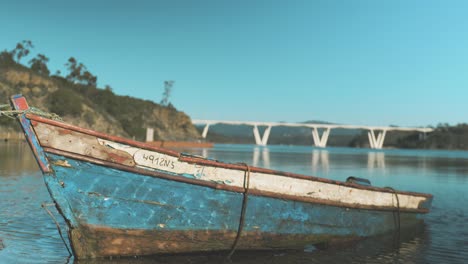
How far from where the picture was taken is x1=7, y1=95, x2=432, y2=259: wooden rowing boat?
231 inches

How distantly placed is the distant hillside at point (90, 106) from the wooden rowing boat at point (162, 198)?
46571mm

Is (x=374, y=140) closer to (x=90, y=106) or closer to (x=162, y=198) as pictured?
(x=90, y=106)

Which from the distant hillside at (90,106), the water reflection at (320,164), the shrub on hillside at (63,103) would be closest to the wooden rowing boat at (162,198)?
the water reflection at (320,164)

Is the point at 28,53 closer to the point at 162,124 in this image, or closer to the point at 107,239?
the point at 162,124

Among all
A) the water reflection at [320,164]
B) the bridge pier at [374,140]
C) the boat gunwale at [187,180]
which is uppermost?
the bridge pier at [374,140]

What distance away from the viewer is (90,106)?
81.5 m

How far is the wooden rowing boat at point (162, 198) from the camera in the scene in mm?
5859

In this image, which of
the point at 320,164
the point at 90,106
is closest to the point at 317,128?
the point at 90,106

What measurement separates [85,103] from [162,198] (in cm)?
7932

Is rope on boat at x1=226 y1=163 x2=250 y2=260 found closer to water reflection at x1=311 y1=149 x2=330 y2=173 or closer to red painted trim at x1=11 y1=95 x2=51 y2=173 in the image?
red painted trim at x1=11 y1=95 x2=51 y2=173

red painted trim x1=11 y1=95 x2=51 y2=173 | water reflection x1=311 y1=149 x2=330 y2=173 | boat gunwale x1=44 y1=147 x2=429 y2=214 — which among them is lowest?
water reflection x1=311 y1=149 x2=330 y2=173

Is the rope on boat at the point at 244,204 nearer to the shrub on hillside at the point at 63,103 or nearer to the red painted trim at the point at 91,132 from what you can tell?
the red painted trim at the point at 91,132

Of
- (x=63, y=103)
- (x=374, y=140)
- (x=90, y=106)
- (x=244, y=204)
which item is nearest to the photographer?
(x=244, y=204)

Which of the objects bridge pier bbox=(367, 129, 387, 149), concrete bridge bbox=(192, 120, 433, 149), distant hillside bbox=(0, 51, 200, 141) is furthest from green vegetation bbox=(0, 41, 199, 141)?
bridge pier bbox=(367, 129, 387, 149)
